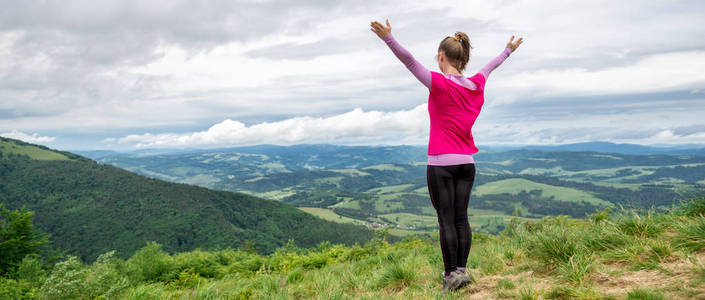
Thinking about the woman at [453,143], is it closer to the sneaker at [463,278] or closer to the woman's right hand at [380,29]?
the sneaker at [463,278]

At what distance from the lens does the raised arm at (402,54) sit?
11.3 ft

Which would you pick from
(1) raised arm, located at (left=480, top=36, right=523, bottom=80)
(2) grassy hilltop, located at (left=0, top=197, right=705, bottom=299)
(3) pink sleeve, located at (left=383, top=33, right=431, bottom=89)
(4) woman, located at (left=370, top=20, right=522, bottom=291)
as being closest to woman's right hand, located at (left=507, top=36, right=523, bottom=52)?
(1) raised arm, located at (left=480, top=36, right=523, bottom=80)

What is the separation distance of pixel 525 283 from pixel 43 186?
725 ft

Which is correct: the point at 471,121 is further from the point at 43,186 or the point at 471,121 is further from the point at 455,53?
the point at 43,186

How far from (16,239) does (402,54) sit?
4237 centimetres

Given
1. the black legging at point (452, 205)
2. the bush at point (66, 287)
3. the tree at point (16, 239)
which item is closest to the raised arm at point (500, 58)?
the black legging at point (452, 205)

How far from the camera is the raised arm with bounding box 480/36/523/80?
14.5 ft

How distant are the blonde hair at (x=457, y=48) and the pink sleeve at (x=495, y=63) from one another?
1.64 ft

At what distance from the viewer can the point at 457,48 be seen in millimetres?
3885

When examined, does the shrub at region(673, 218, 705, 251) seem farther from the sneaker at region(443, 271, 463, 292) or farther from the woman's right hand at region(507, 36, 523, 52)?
the woman's right hand at region(507, 36, 523, 52)

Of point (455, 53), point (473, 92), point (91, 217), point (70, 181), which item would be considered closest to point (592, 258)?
point (473, 92)

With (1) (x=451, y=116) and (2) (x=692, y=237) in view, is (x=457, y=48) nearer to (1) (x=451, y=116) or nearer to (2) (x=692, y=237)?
(1) (x=451, y=116)

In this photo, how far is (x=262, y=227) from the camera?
14650 centimetres

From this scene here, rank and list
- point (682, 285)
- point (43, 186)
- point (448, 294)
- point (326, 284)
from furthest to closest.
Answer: point (43, 186) → point (326, 284) → point (448, 294) → point (682, 285)
